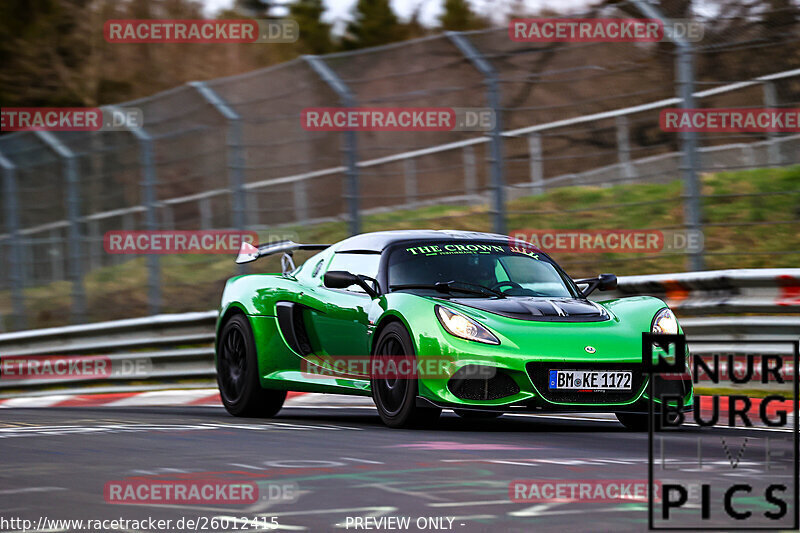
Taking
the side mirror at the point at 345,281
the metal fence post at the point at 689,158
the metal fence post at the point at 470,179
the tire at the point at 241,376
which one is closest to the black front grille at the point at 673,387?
the side mirror at the point at 345,281

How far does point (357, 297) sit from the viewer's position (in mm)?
8766

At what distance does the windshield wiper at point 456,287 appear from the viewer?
8.50 metres

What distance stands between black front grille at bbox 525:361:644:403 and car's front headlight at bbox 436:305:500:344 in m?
0.28

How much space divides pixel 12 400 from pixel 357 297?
7831 millimetres

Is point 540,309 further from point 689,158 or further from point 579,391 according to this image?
point 689,158

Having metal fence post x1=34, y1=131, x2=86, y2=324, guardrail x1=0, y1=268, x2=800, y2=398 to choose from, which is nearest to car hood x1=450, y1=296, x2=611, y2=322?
guardrail x1=0, y1=268, x2=800, y2=398

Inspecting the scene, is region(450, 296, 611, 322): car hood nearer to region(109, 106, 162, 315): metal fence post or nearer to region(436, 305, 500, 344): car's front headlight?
region(436, 305, 500, 344): car's front headlight

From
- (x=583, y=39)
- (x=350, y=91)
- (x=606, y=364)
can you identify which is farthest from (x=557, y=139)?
(x=606, y=364)

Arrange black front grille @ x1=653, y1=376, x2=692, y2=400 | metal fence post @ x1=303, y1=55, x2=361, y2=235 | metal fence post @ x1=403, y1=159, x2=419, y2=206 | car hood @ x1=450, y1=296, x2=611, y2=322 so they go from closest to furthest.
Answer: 1. car hood @ x1=450, y1=296, x2=611, y2=322
2. black front grille @ x1=653, y1=376, x2=692, y2=400
3. metal fence post @ x1=303, y1=55, x2=361, y2=235
4. metal fence post @ x1=403, y1=159, x2=419, y2=206

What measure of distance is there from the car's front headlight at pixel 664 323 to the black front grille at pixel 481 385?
39.5 inches

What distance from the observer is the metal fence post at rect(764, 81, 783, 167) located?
35.1ft

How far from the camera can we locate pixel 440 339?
7.68m

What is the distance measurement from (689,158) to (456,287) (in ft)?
9.36

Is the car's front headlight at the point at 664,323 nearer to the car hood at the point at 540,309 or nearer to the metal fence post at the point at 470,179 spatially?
the car hood at the point at 540,309
